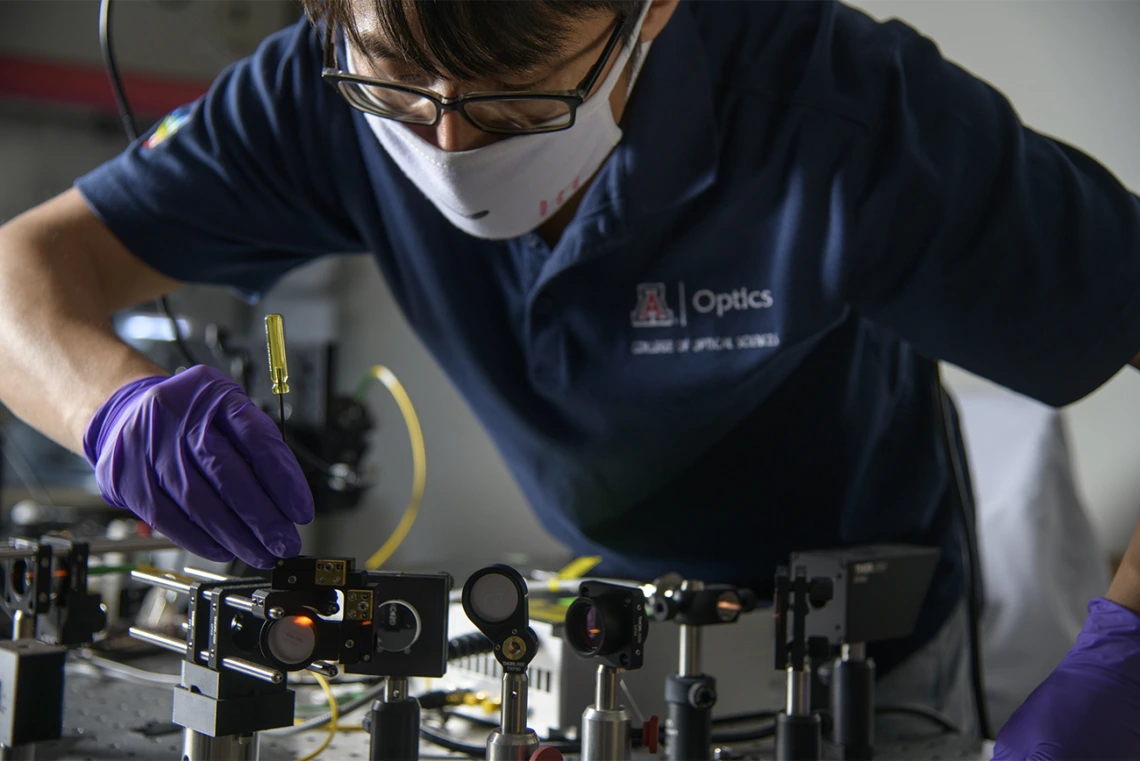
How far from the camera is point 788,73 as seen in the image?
99cm

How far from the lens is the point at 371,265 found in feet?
9.86

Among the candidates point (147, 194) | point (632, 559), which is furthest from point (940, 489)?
point (147, 194)

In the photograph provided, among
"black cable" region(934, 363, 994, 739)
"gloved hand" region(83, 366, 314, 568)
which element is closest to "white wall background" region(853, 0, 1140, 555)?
"black cable" region(934, 363, 994, 739)

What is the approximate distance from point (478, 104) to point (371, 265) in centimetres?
227

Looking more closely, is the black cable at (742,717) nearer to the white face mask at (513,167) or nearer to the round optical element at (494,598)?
the round optical element at (494,598)

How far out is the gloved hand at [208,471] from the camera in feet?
2.26

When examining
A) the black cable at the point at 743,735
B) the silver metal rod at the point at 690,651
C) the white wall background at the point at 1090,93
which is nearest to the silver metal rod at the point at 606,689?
the silver metal rod at the point at 690,651

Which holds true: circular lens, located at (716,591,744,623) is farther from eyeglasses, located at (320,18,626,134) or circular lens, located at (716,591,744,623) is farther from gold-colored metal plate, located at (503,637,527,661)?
eyeglasses, located at (320,18,626,134)

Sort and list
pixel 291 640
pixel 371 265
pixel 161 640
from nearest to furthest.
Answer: pixel 291 640 → pixel 161 640 → pixel 371 265

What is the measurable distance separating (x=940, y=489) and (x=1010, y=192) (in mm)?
416

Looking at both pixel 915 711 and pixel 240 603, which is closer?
pixel 240 603

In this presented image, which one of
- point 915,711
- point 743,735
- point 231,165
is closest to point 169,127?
point 231,165

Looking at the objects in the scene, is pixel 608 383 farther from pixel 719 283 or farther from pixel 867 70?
pixel 867 70

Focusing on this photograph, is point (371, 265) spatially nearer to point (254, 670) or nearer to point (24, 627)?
point (24, 627)
